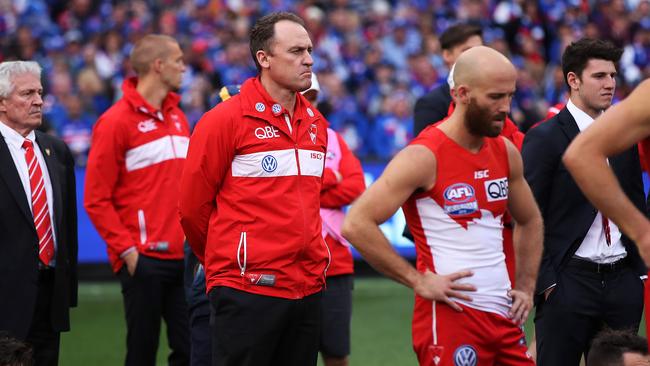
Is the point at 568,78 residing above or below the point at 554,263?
above

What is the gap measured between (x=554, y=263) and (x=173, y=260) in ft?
9.27

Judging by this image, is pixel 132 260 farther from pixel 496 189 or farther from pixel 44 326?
pixel 496 189

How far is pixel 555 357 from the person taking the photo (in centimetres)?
613

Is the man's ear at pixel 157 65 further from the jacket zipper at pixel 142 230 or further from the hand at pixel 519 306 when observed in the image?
the hand at pixel 519 306

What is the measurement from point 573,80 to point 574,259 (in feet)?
3.70

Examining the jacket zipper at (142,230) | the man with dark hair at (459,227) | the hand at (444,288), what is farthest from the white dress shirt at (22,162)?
the hand at (444,288)

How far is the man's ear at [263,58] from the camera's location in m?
5.69

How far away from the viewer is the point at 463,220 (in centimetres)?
487

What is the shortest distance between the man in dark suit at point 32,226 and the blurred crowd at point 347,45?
9513mm

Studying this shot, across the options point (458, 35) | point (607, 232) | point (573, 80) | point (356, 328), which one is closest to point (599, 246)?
point (607, 232)

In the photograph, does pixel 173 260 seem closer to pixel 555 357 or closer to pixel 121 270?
pixel 121 270

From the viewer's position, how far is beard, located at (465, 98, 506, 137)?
4797 mm

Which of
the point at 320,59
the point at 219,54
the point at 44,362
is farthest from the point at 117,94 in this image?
the point at 44,362

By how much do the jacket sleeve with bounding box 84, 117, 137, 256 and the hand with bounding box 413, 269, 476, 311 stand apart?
328 cm
